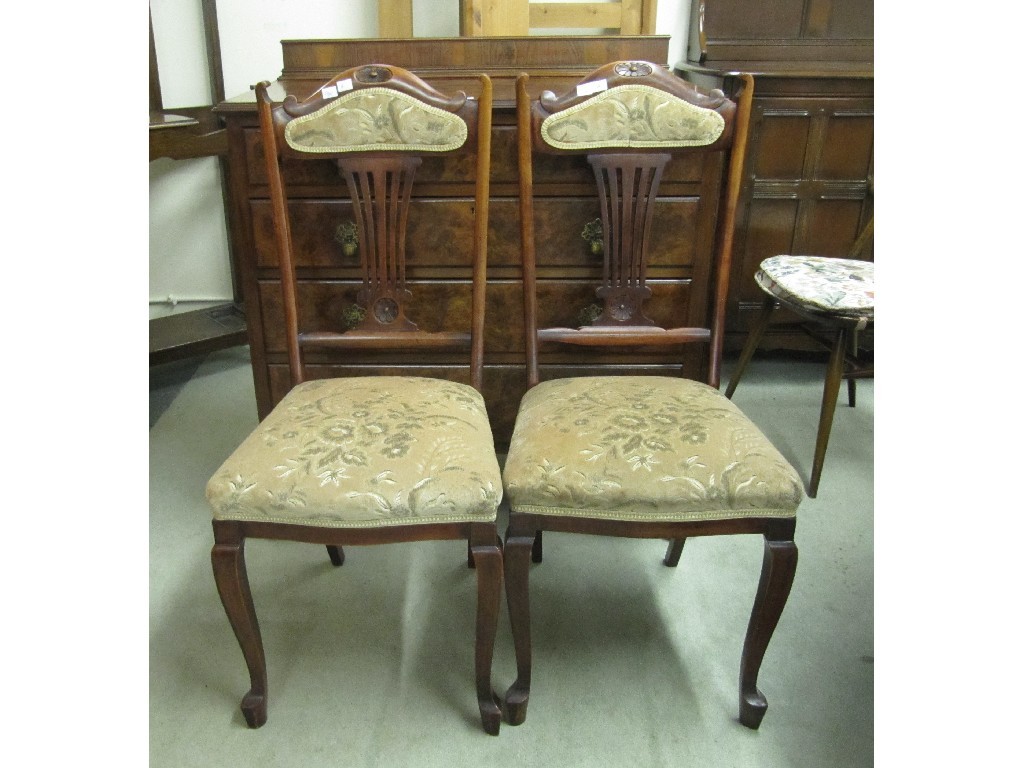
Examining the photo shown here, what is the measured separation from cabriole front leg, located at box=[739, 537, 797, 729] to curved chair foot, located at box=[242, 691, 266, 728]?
0.88 m

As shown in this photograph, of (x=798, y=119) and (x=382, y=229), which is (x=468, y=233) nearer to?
(x=382, y=229)

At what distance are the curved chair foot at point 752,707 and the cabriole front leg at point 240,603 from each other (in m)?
0.87

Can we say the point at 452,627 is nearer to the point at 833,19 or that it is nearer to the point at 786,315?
the point at 786,315

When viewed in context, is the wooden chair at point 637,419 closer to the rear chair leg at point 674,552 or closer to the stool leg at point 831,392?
the rear chair leg at point 674,552

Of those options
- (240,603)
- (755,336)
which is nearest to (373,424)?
(240,603)

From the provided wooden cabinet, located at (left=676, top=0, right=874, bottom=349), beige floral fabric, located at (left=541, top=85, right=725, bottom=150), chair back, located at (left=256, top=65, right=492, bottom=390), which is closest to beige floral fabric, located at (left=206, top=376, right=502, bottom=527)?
chair back, located at (left=256, top=65, right=492, bottom=390)

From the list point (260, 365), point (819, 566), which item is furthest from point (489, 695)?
point (260, 365)

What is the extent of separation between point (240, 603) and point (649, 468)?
73 centimetres

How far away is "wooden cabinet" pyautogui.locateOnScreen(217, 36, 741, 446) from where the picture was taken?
176 centimetres

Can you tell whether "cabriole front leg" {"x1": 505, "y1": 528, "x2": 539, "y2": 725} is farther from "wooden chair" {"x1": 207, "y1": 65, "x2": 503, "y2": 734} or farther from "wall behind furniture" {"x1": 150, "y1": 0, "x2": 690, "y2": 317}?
"wall behind furniture" {"x1": 150, "y1": 0, "x2": 690, "y2": 317}

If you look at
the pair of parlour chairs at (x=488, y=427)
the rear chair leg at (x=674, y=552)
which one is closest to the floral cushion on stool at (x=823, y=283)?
the pair of parlour chairs at (x=488, y=427)

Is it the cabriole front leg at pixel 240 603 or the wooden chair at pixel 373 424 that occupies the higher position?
the wooden chair at pixel 373 424

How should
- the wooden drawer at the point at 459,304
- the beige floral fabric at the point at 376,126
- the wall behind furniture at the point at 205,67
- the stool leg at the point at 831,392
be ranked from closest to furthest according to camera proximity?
1. the beige floral fabric at the point at 376,126
2. the wooden drawer at the point at 459,304
3. the stool leg at the point at 831,392
4. the wall behind furniture at the point at 205,67

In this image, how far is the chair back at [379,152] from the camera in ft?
4.79
